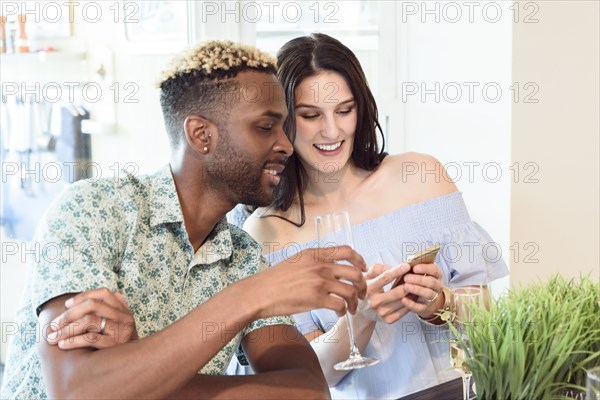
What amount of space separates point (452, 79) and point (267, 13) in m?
0.75

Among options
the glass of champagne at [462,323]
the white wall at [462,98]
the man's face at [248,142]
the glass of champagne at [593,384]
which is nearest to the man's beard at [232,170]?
the man's face at [248,142]

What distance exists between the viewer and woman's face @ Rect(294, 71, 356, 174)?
227 centimetres

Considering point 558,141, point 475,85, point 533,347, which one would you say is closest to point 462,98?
point 475,85

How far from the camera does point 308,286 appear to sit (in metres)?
1.47

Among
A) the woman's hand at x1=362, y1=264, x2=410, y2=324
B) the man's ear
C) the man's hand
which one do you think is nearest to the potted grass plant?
the man's hand

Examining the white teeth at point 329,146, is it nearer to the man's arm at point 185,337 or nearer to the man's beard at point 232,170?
the man's beard at point 232,170

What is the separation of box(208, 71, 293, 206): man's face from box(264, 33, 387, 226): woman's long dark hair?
0.43 metres

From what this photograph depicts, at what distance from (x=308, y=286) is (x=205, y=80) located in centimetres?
58

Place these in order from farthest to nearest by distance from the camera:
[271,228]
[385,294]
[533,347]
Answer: [271,228], [385,294], [533,347]

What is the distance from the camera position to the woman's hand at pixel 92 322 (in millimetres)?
1419

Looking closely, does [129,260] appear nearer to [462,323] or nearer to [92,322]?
[92,322]

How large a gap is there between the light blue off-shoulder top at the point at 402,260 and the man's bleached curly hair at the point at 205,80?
65 cm

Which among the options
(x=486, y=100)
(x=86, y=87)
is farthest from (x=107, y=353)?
(x=86, y=87)

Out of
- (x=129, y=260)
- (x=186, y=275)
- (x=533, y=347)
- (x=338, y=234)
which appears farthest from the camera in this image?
(x=186, y=275)
